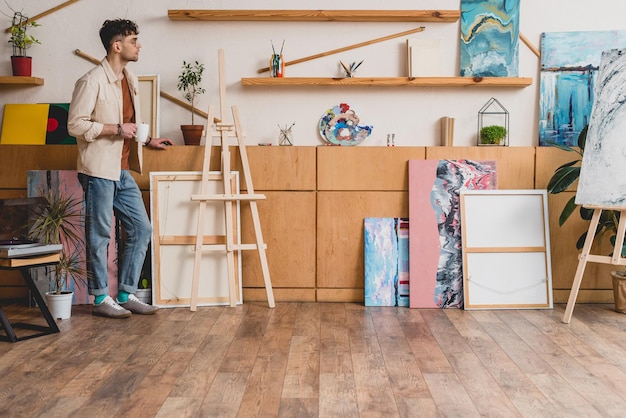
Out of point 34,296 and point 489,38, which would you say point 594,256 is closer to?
point 489,38

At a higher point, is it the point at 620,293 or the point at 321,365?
the point at 620,293

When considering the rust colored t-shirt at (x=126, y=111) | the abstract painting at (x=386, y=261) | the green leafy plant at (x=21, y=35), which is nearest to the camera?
the rust colored t-shirt at (x=126, y=111)

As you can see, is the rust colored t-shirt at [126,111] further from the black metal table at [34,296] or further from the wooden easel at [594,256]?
the wooden easel at [594,256]

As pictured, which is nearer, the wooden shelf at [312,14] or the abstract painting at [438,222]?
the abstract painting at [438,222]

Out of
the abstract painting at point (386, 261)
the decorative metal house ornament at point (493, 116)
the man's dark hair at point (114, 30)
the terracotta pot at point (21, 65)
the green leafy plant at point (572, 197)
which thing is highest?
the man's dark hair at point (114, 30)

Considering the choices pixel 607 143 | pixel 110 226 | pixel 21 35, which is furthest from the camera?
pixel 21 35

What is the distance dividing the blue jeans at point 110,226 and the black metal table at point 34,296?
13.8 inches

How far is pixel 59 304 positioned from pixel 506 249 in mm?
2722

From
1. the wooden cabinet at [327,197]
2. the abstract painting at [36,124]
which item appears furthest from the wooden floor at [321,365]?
the abstract painting at [36,124]

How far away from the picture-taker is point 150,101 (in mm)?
4637

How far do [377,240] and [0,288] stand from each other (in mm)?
2501

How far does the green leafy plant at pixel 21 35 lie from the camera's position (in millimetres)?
4625

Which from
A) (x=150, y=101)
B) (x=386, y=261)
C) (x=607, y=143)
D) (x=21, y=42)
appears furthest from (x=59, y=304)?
(x=607, y=143)

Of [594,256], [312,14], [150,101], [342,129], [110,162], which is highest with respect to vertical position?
[312,14]
